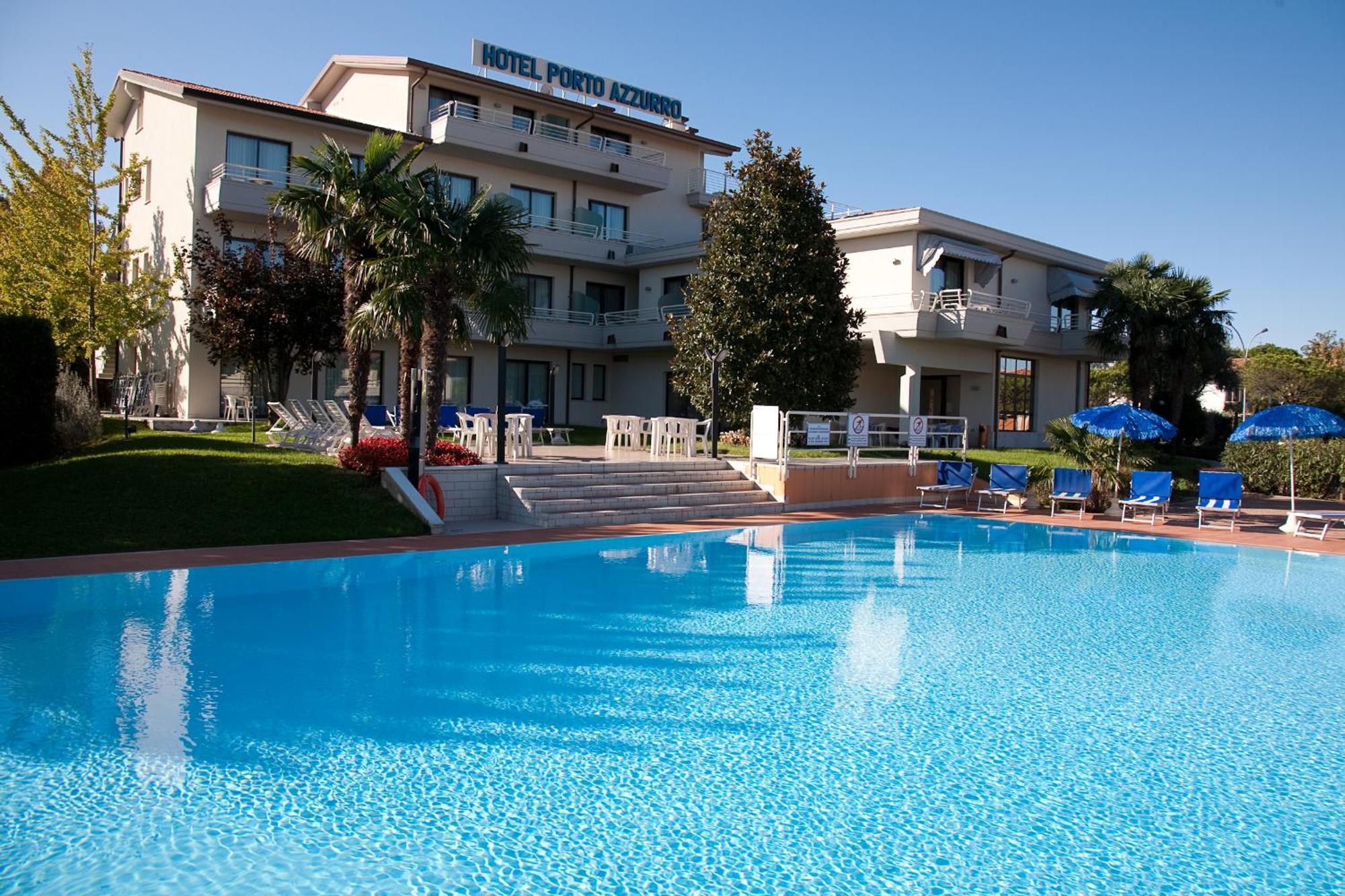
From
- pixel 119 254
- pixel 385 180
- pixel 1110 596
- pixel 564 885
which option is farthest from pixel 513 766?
pixel 119 254

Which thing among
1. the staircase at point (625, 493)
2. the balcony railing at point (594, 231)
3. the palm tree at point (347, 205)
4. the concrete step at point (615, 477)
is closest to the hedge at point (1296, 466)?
the staircase at point (625, 493)

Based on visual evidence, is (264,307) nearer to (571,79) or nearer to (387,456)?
(387,456)

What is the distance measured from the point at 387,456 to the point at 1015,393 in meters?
24.0

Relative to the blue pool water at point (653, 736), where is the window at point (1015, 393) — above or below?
above

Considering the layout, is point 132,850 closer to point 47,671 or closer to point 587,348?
point 47,671

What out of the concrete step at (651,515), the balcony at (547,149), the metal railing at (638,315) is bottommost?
the concrete step at (651,515)

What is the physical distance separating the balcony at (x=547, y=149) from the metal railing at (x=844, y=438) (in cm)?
→ 1267

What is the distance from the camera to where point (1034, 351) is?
3272 centimetres

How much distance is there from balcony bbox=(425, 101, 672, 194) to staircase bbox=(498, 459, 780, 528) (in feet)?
50.2

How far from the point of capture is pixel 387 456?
1639 centimetres

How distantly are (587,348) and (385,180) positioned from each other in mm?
17343

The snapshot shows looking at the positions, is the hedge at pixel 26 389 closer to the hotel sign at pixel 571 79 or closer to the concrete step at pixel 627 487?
the concrete step at pixel 627 487

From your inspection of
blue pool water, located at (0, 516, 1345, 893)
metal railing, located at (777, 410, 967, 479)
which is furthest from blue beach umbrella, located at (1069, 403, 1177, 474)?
blue pool water, located at (0, 516, 1345, 893)

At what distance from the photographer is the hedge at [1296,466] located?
79.7 feet
